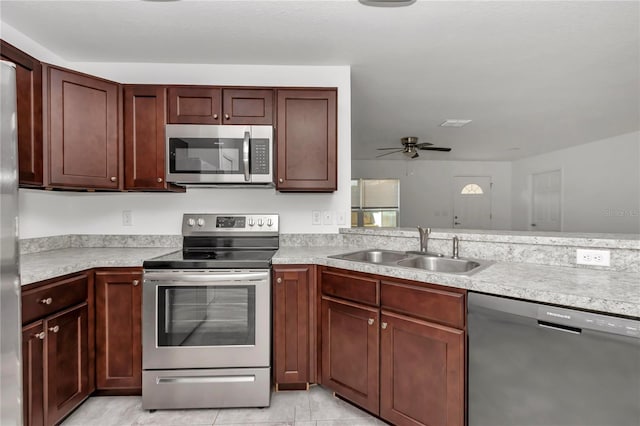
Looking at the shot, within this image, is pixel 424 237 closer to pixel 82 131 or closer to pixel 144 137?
pixel 144 137

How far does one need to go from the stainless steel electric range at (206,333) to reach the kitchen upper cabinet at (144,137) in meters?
0.71

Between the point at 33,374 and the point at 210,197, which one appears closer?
the point at 33,374

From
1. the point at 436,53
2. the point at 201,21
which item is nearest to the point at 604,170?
the point at 436,53

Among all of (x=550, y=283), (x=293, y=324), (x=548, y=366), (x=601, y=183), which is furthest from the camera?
(x=601, y=183)

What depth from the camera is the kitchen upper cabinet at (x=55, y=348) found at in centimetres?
145

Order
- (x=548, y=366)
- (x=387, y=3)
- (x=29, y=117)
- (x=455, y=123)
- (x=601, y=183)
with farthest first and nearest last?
(x=601, y=183)
(x=455, y=123)
(x=29, y=117)
(x=387, y=3)
(x=548, y=366)

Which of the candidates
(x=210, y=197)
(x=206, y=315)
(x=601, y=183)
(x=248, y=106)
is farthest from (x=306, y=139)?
(x=601, y=183)

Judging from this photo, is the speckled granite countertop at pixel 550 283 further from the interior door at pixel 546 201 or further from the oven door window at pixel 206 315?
the interior door at pixel 546 201

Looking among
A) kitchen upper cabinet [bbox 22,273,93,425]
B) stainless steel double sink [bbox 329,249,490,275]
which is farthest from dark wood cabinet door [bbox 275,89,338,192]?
kitchen upper cabinet [bbox 22,273,93,425]

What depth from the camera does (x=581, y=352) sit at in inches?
42.9

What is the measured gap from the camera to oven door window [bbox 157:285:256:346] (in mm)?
1848

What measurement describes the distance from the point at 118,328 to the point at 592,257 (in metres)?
2.75

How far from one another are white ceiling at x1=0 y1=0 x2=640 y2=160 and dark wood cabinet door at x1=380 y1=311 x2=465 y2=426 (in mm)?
Answer: 1847

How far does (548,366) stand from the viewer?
45.3 inches
